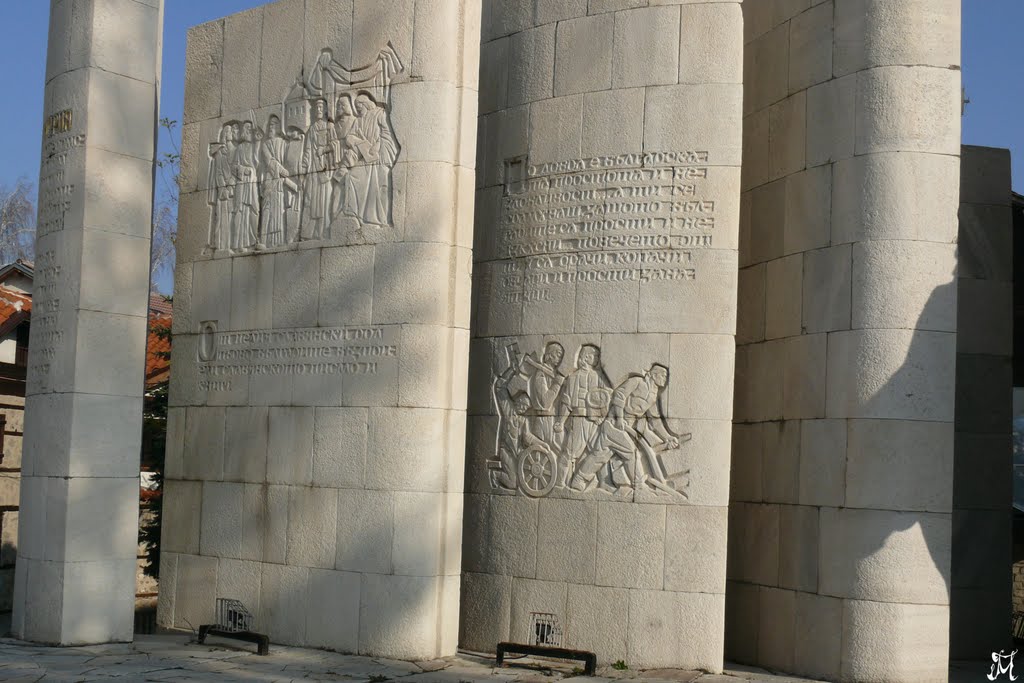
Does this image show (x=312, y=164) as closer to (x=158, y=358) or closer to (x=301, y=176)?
(x=301, y=176)

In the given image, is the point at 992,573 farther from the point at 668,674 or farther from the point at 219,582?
the point at 219,582

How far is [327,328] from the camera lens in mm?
11922

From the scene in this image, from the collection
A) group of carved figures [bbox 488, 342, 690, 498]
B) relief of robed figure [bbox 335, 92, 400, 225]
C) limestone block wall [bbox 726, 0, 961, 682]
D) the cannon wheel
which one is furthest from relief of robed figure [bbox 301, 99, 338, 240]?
limestone block wall [bbox 726, 0, 961, 682]

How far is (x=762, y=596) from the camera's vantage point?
1190cm

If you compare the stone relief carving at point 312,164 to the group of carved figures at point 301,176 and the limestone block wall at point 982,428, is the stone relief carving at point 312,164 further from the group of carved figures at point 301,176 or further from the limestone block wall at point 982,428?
the limestone block wall at point 982,428

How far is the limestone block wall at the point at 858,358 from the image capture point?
10.6m

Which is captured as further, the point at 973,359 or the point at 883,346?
the point at 973,359

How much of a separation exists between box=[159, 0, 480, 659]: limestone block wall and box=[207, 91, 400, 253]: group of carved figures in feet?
0.07

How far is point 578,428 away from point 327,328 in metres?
2.73

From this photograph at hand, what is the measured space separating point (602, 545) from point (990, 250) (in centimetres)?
680

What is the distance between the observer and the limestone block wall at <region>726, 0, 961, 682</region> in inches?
419

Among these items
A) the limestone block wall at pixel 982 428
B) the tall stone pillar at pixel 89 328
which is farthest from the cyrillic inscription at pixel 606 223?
the limestone block wall at pixel 982 428

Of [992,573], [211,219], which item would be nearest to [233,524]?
[211,219]

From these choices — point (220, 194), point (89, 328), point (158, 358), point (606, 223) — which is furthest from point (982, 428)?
point (158, 358)
